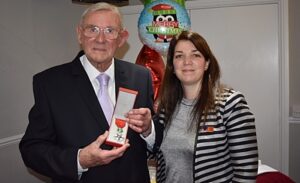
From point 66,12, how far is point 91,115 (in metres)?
1.75

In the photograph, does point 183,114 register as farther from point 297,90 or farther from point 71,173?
point 297,90

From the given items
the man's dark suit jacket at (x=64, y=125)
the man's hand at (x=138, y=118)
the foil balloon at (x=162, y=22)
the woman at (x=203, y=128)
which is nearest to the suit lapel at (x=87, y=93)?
the man's dark suit jacket at (x=64, y=125)

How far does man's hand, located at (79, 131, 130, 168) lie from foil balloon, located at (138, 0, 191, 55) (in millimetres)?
1013

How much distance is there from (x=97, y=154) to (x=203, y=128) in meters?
0.51

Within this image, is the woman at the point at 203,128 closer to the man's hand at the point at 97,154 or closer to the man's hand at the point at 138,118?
the man's hand at the point at 138,118

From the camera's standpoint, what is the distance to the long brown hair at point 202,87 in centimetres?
130

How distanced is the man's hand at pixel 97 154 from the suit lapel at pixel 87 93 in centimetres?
15

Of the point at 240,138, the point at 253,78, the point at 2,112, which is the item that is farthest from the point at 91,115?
the point at 253,78

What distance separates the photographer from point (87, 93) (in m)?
1.17

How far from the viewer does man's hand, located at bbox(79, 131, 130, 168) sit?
Result: 96cm

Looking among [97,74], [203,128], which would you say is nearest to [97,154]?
[97,74]

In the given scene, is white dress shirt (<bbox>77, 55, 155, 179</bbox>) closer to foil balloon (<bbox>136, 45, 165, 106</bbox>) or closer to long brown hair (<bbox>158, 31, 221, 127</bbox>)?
long brown hair (<bbox>158, 31, 221, 127</bbox>)

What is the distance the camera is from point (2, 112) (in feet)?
5.85

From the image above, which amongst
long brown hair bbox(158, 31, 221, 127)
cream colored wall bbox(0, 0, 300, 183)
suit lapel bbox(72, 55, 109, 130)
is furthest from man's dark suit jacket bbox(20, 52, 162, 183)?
cream colored wall bbox(0, 0, 300, 183)
